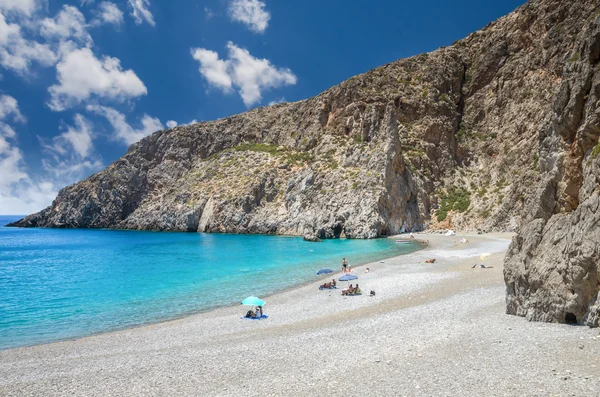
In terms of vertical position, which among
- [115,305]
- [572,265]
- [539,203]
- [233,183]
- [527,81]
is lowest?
[115,305]

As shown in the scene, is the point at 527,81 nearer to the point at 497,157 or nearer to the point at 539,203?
the point at 497,157

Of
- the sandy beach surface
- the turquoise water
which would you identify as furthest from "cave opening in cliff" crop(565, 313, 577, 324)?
the turquoise water

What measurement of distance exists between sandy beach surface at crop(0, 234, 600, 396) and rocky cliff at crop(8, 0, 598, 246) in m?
55.6

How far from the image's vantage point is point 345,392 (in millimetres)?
8867

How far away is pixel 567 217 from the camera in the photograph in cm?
1291

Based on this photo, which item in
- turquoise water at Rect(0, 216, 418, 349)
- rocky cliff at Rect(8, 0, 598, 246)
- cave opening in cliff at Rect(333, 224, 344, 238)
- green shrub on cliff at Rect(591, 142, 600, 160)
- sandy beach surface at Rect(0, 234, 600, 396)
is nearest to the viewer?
sandy beach surface at Rect(0, 234, 600, 396)

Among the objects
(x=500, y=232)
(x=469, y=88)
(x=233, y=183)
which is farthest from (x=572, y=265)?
(x=469, y=88)

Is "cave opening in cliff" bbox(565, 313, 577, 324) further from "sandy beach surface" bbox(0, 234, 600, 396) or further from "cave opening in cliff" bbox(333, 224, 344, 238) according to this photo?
"cave opening in cliff" bbox(333, 224, 344, 238)

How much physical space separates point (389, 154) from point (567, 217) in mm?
65529

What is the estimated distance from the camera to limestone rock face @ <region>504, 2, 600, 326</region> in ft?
37.7

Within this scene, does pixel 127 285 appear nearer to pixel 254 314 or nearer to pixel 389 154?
pixel 254 314

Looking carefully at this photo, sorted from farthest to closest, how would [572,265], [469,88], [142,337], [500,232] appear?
1. [469,88]
2. [500,232]
3. [142,337]
4. [572,265]

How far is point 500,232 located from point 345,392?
6750 centimetres

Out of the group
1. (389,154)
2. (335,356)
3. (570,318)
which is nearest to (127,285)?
(335,356)
